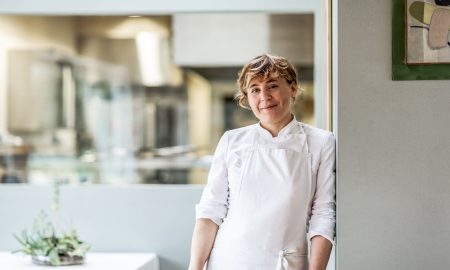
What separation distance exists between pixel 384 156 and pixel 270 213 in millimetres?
407

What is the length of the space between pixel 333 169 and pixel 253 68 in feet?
1.39

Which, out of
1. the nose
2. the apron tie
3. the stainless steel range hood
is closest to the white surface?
the apron tie

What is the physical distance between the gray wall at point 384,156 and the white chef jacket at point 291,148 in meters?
0.06

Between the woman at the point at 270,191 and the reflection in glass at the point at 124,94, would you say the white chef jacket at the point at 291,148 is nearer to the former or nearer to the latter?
the woman at the point at 270,191

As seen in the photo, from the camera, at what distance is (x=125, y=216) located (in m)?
4.08

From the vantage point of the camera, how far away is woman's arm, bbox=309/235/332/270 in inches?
94.9

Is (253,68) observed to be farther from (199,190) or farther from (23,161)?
(23,161)

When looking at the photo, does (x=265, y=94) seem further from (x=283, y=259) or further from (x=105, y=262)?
(x=105, y=262)

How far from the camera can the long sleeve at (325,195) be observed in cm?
246

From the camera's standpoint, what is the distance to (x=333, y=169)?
8.23 ft

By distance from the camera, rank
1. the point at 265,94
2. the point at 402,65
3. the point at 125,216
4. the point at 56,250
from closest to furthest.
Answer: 1. the point at 402,65
2. the point at 265,94
3. the point at 56,250
4. the point at 125,216

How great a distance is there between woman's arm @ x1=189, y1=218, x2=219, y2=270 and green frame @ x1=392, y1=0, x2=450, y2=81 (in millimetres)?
796

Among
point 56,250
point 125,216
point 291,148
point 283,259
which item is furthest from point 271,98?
point 125,216

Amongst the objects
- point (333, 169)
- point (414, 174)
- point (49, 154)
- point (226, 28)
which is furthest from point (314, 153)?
point (49, 154)
